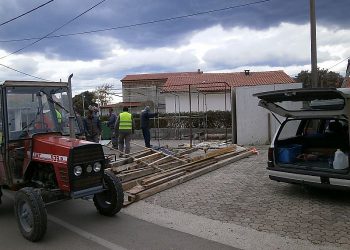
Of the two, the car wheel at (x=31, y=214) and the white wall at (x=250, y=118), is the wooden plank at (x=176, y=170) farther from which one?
the white wall at (x=250, y=118)

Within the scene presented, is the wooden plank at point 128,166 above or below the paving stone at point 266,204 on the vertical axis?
above

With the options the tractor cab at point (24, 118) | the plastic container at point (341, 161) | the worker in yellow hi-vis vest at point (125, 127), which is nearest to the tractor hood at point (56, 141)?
the tractor cab at point (24, 118)

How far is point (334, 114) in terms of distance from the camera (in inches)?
277

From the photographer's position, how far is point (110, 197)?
678 cm

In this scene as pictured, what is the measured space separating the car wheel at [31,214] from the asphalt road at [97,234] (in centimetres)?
14

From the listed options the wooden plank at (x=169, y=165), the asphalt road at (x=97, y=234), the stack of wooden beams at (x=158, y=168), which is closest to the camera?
the asphalt road at (x=97, y=234)

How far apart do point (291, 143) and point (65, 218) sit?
4.86 meters

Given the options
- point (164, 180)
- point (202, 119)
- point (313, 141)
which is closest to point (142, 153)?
point (164, 180)

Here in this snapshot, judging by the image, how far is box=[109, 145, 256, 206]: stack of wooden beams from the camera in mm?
8391

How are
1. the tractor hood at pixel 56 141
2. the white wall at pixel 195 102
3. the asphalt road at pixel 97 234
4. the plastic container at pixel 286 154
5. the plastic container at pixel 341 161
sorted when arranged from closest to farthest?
the asphalt road at pixel 97 234 < the tractor hood at pixel 56 141 < the plastic container at pixel 341 161 < the plastic container at pixel 286 154 < the white wall at pixel 195 102

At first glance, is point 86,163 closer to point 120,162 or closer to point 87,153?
point 87,153

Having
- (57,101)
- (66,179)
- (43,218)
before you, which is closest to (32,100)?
(57,101)

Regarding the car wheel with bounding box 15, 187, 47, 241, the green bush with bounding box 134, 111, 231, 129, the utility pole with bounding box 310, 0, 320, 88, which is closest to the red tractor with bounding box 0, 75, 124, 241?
the car wheel with bounding box 15, 187, 47, 241

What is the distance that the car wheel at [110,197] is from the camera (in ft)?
21.7
